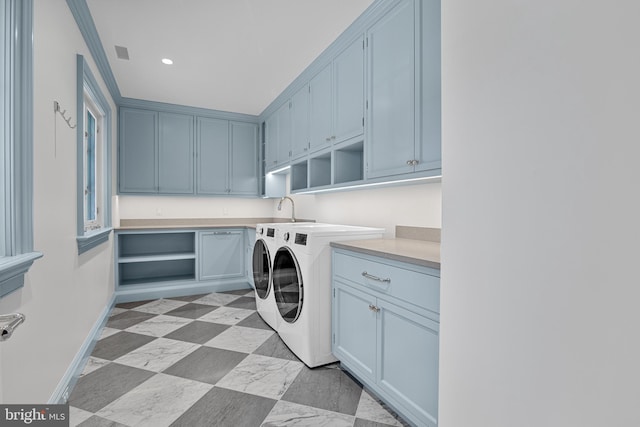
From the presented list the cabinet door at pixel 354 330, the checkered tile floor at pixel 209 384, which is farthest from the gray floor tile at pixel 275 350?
the cabinet door at pixel 354 330

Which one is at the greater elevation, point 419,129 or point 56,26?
point 56,26

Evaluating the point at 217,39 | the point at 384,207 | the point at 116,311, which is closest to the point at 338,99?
the point at 384,207

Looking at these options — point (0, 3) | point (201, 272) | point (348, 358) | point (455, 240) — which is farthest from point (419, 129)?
point (201, 272)

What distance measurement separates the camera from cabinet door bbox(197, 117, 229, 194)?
4.11 m

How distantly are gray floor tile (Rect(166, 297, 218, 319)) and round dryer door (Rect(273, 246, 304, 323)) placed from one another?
1.09 metres

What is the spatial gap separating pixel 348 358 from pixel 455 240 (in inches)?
51.4

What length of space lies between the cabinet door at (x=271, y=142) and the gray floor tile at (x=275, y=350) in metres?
2.09

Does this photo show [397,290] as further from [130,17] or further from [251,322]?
[130,17]

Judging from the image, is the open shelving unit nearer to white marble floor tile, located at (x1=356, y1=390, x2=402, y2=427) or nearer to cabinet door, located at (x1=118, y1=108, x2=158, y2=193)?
cabinet door, located at (x1=118, y1=108, x2=158, y2=193)

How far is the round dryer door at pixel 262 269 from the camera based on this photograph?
2701 millimetres

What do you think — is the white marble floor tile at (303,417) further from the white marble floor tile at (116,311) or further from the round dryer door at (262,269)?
the white marble floor tile at (116,311)

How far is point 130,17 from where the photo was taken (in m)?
2.11

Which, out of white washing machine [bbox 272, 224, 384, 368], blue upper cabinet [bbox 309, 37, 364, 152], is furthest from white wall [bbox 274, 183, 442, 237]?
blue upper cabinet [bbox 309, 37, 364, 152]

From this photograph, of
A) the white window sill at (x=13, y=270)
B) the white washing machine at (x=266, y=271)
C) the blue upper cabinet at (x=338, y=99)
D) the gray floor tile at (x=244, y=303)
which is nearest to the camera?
the white window sill at (x=13, y=270)
